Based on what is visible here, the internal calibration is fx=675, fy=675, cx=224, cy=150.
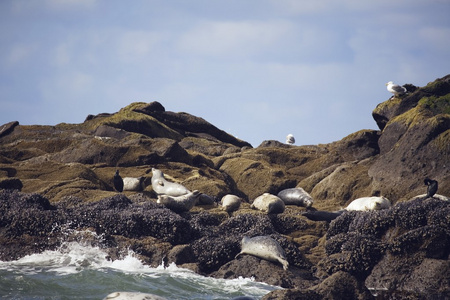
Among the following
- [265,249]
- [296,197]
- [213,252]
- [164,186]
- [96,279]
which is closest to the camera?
[96,279]

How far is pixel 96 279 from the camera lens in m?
13.0

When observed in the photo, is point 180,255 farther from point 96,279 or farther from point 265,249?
point 96,279

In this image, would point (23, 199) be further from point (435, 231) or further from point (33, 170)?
point (435, 231)

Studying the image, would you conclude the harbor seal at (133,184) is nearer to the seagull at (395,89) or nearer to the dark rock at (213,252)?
the dark rock at (213,252)

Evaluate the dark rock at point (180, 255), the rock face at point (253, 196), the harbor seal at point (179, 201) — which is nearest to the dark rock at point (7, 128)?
the rock face at point (253, 196)

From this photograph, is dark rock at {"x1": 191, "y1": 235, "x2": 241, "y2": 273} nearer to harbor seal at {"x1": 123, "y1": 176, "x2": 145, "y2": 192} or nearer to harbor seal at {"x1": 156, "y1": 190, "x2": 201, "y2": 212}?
harbor seal at {"x1": 156, "y1": 190, "x2": 201, "y2": 212}

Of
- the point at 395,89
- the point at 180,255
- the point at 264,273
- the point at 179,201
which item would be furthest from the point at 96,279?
the point at 395,89

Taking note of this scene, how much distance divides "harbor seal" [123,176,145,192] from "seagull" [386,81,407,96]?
10.9 m

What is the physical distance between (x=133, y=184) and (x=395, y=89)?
11.4 m

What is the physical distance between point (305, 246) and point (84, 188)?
658cm

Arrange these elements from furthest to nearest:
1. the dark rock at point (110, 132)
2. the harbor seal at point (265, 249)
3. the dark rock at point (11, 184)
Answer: the dark rock at point (110, 132) → the dark rock at point (11, 184) → the harbor seal at point (265, 249)

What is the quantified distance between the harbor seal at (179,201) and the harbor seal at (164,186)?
90 cm

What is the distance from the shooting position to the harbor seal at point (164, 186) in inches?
734

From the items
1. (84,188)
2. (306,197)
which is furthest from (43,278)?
(306,197)
